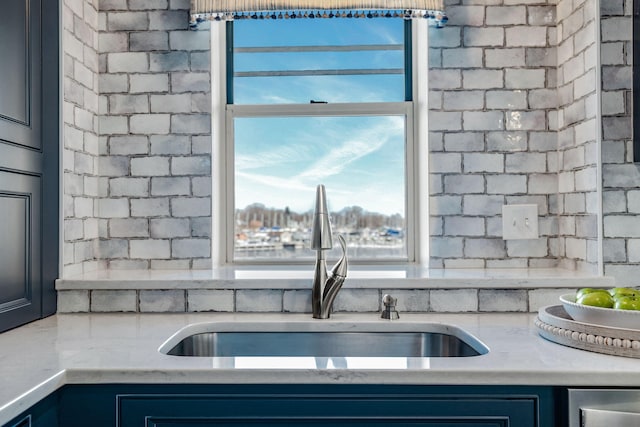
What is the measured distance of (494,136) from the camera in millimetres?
2154

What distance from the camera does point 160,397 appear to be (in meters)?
1.27

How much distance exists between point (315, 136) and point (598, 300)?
1.33 metres

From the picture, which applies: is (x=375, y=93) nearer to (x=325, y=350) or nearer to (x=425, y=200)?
Result: (x=425, y=200)

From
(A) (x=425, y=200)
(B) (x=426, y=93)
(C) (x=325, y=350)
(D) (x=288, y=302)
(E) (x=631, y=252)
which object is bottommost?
(C) (x=325, y=350)

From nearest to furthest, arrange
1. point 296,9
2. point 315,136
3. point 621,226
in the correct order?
point 621,226
point 296,9
point 315,136

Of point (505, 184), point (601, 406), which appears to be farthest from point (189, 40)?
point (601, 406)

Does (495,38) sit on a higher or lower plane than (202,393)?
higher

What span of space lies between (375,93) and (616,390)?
5.04 feet

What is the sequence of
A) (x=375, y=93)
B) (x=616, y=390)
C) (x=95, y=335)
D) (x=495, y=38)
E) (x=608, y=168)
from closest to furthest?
(x=616, y=390), (x=95, y=335), (x=608, y=168), (x=495, y=38), (x=375, y=93)

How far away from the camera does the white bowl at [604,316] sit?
4.41 ft

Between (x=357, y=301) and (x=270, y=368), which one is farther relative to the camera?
(x=357, y=301)

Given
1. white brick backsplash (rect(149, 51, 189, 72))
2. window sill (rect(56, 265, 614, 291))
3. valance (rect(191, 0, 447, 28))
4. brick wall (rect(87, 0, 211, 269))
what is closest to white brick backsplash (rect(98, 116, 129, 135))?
brick wall (rect(87, 0, 211, 269))

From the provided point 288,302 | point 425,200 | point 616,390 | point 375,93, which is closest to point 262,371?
point 288,302

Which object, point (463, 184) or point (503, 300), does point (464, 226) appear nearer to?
point (463, 184)
